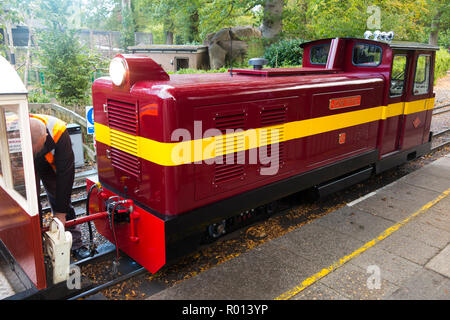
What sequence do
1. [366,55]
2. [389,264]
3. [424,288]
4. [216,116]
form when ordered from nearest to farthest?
[424,288], [216,116], [389,264], [366,55]

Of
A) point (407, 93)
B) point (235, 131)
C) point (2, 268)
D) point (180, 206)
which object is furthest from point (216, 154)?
point (407, 93)

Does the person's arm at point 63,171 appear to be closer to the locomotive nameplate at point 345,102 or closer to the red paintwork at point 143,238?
the red paintwork at point 143,238

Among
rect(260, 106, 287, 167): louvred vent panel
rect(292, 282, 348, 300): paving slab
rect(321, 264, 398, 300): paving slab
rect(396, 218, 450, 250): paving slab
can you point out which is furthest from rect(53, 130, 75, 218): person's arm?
rect(396, 218, 450, 250): paving slab

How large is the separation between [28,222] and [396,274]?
353 cm

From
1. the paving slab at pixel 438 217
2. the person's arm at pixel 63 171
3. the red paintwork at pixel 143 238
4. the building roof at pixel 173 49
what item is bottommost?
the paving slab at pixel 438 217

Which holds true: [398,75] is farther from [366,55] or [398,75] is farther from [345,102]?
[345,102]

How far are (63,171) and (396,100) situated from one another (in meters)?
5.31

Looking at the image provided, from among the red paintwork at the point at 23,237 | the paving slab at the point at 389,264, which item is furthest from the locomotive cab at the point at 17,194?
the paving slab at the point at 389,264

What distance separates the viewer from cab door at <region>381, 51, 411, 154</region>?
599 cm

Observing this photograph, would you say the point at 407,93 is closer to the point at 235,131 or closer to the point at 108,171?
the point at 235,131

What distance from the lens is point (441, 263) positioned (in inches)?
155

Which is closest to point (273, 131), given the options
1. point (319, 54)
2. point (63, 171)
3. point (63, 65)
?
point (63, 171)

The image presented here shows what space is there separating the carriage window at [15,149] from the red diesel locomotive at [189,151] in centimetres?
3

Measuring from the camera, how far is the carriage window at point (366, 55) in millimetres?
5871
